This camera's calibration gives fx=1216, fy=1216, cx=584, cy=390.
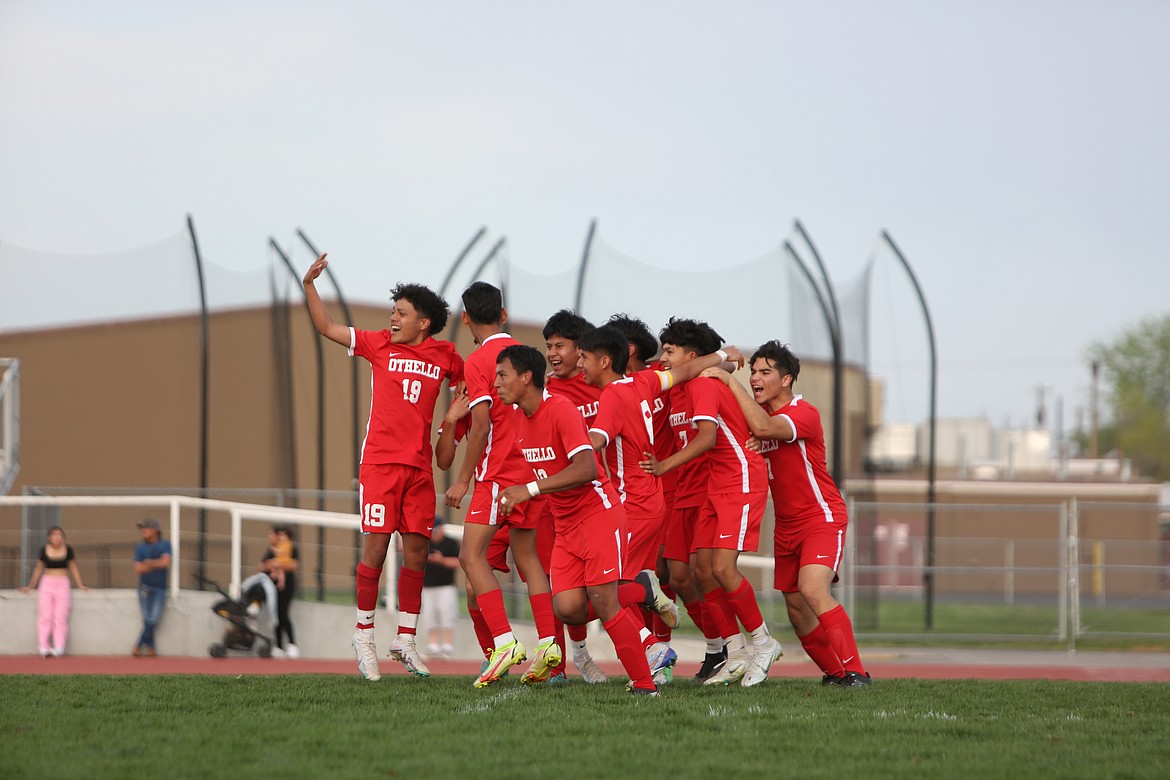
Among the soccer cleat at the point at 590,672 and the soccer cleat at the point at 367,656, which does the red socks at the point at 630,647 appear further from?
the soccer cleat at the point at 367,656

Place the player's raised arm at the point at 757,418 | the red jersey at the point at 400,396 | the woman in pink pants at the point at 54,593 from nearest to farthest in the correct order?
the player's raised arm at the point at 757,418 → the red jersey at the point at 400,396 → the woman in pink pants at the point at 54,593

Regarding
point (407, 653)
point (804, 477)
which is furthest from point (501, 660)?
point (804, 477)

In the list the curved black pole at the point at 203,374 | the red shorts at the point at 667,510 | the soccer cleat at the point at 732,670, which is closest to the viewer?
the soccer cleat at the point at 732,670

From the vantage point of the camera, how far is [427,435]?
23.2 ft

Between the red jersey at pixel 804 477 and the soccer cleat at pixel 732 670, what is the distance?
2.90 ft

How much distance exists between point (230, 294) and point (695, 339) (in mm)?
11114

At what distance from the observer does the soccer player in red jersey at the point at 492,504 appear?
6699mm

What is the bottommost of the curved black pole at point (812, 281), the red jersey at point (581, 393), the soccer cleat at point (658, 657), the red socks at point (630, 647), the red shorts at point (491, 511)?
the soccer cleat at point (658, 657)

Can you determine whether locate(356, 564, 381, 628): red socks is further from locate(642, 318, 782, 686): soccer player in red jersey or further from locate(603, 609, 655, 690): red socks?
locate(642, 318, 782, 686): soccer player in red jersey

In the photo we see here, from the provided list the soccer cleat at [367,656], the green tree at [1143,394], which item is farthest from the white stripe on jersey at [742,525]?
the green tree at [1143,394]

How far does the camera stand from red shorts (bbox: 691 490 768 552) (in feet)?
22.8

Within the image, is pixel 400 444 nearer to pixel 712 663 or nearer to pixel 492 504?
pixel 492 504

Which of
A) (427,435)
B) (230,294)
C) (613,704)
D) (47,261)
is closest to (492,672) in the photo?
(613,704)

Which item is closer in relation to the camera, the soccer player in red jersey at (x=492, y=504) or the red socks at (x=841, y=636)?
the soccer player in red jersey at (x=492, y=504)
